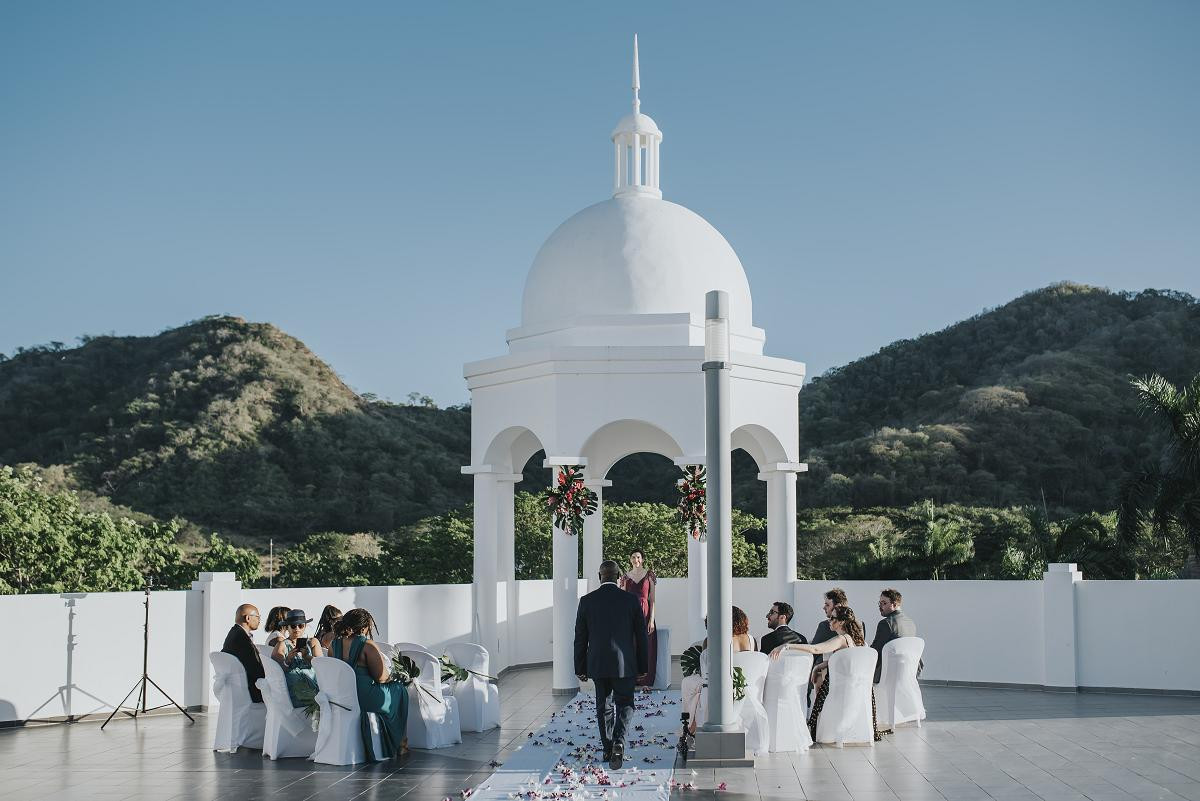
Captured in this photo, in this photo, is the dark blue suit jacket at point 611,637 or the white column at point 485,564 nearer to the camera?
the dark blue suit jacket at point 611,637

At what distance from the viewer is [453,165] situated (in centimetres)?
2731

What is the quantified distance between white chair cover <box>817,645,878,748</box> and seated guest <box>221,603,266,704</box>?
483 cm

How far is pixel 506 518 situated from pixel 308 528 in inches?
1023

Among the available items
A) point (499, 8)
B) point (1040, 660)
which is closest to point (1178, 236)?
point (499, 8)

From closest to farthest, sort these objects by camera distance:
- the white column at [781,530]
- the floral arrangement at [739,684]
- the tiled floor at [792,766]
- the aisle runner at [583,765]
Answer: the aisle runner at [583,765]
the tiled floor at [792,766]
the floral arrangement at [739,684]
the white column at [781,530]

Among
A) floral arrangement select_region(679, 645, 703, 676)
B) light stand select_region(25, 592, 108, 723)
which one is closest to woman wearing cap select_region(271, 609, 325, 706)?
light stand select_region(25, 592, 108, 723)

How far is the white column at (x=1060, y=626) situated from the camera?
46.8 ft

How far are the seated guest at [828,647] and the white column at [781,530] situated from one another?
4.98 m

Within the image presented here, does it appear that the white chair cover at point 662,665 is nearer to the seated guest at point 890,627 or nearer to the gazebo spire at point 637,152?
the seated guest at point 890,627

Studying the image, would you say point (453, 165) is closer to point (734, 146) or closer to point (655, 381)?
point (734, 146)

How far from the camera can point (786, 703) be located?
10.3 metres

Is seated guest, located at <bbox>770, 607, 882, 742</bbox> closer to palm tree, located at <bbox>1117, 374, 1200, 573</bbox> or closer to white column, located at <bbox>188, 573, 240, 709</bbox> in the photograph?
white column, located at <bbox>188, 573, 240, 709</bbox>

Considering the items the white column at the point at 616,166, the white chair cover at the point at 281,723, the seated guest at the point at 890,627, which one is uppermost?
the white column at the point at 616,166

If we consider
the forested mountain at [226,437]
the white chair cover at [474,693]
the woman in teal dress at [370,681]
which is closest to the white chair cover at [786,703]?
the white chair cover at [474,693]
